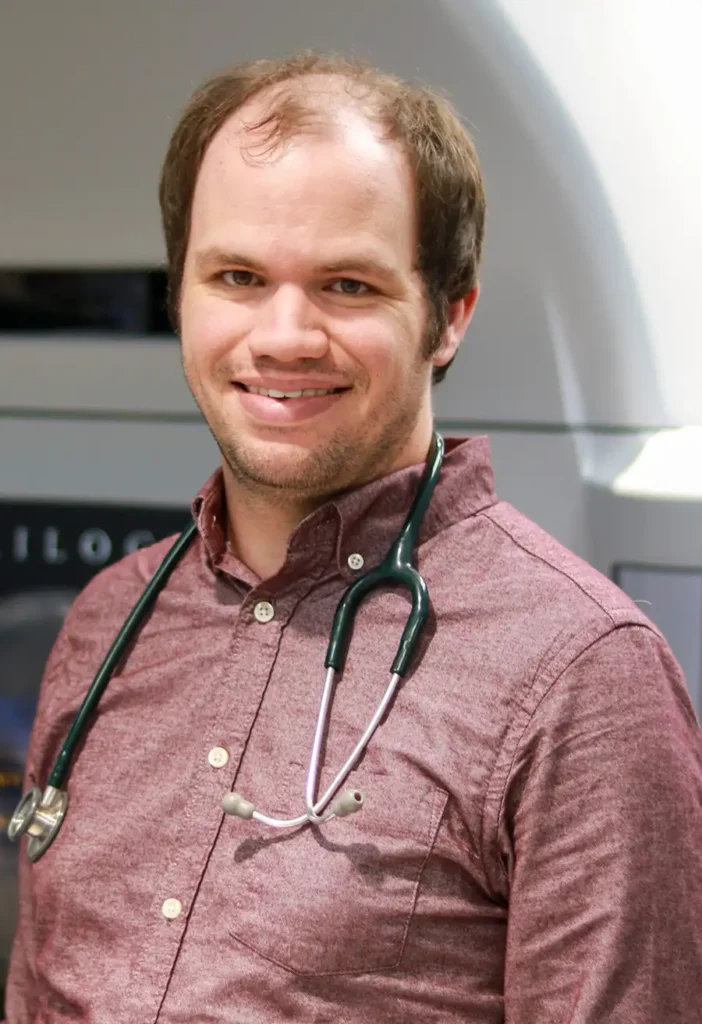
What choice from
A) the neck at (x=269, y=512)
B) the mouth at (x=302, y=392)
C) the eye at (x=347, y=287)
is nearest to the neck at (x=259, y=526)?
the neck at (x=269, y=512)

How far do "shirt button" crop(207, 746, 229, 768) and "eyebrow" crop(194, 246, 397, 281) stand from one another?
0.48 meters

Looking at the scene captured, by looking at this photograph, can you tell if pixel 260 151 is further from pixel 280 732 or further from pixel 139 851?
pixel 139 851

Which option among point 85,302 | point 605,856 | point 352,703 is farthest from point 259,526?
point 85,302

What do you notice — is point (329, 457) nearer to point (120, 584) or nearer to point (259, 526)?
point (259, 526)

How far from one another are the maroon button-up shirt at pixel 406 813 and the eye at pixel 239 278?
0.24 m

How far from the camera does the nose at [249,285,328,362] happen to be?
119 centimetres

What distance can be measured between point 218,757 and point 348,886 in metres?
0.19

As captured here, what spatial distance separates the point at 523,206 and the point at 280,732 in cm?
80

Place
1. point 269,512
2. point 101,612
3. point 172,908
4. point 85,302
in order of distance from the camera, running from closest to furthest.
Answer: point 172,908 → point 269,512 → point 101,612 → point 85,302

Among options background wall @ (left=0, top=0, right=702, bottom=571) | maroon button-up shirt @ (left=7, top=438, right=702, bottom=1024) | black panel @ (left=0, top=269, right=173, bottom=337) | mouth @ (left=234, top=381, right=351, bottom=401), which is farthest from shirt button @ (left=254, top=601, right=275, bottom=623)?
black panel @ (left=0, top=269, right=173, bottom=337)

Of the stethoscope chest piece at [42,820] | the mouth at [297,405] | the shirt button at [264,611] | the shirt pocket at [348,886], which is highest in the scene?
the mouth at [297,405]

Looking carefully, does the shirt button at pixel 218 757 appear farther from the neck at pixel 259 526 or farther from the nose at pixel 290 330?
the nose at pixel 290 330

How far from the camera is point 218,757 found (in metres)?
1.21

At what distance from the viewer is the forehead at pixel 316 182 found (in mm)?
1187
